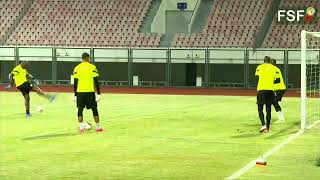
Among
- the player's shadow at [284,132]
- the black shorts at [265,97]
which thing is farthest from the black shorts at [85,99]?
the player's shadow at [284,132]

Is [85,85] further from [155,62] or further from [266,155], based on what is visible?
[155,62]

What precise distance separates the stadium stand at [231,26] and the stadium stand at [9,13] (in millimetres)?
12744

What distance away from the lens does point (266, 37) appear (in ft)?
141

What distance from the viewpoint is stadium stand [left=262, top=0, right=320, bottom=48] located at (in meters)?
41.9

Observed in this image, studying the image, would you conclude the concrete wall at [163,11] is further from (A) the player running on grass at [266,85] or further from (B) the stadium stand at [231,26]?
(A) the player running on grass at [266,85]

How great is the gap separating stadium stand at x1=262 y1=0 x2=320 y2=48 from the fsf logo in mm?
337

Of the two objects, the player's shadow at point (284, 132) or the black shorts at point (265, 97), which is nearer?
the player's shadow at point (284, 132)

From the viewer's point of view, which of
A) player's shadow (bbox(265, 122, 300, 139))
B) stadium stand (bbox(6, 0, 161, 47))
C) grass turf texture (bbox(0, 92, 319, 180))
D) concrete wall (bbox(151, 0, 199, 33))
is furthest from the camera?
concrete wall (bbox(151, 0, 199, 33))

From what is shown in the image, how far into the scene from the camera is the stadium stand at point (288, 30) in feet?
137

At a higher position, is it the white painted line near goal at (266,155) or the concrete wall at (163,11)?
the concrete wall at (163,11)

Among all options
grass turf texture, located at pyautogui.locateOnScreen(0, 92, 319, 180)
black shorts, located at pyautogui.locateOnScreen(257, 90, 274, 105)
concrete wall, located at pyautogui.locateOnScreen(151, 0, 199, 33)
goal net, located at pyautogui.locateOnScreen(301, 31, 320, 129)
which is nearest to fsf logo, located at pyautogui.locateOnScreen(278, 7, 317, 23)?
goal net, located at pyautogui.locateOnScreen(301, 31, 320, 129)

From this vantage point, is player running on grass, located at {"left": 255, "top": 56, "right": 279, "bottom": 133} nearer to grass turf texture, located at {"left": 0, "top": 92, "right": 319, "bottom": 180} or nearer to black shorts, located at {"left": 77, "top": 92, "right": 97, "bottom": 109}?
grass turf texture, located at {"left": 0, "top": 92, "right": 319, "bottom": 180}

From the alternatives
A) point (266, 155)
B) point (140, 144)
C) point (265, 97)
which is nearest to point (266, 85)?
point (265, 97)

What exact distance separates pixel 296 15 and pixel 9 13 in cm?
2132
